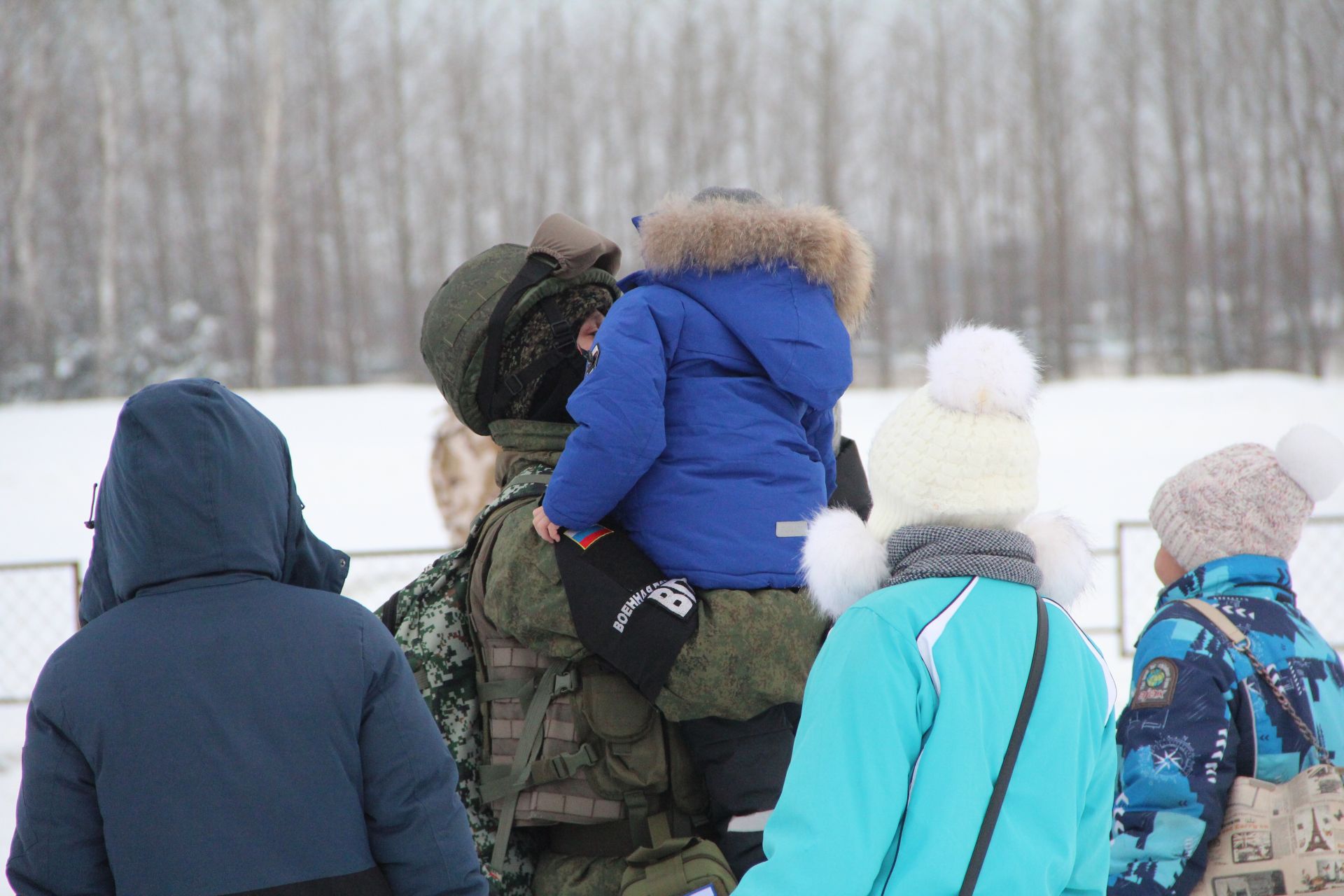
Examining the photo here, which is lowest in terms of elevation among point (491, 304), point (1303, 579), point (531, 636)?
point (1303, 579)

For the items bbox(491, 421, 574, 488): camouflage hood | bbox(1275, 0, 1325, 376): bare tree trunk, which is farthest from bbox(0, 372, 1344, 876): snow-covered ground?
bbox(491, 421, 574, 488): camouflage hood

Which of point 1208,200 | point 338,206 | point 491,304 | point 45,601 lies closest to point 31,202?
point 338,206

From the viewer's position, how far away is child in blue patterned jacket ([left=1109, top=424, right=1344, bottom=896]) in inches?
83.7

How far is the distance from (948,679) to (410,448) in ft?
47.4

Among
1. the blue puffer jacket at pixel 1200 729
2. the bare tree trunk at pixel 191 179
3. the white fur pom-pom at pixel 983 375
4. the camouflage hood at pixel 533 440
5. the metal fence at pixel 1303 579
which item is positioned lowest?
the metal fence at pixel 1303 579

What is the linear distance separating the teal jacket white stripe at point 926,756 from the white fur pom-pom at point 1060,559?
145 mm

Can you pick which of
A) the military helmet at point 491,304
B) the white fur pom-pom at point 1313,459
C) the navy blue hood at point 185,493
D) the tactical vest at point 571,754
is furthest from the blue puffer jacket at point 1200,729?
the navy blue hood at point 185,493

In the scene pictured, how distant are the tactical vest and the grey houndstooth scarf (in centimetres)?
69

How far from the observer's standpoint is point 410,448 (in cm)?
1530

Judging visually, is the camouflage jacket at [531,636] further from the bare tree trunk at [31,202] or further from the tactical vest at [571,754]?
the bare tree trunk at [31,202]

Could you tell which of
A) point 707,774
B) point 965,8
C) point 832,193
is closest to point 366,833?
point 707,774

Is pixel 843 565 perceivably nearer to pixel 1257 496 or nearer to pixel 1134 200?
pixel 1257 496

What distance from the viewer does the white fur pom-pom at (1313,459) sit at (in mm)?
2287

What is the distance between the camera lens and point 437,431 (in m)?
7.40
